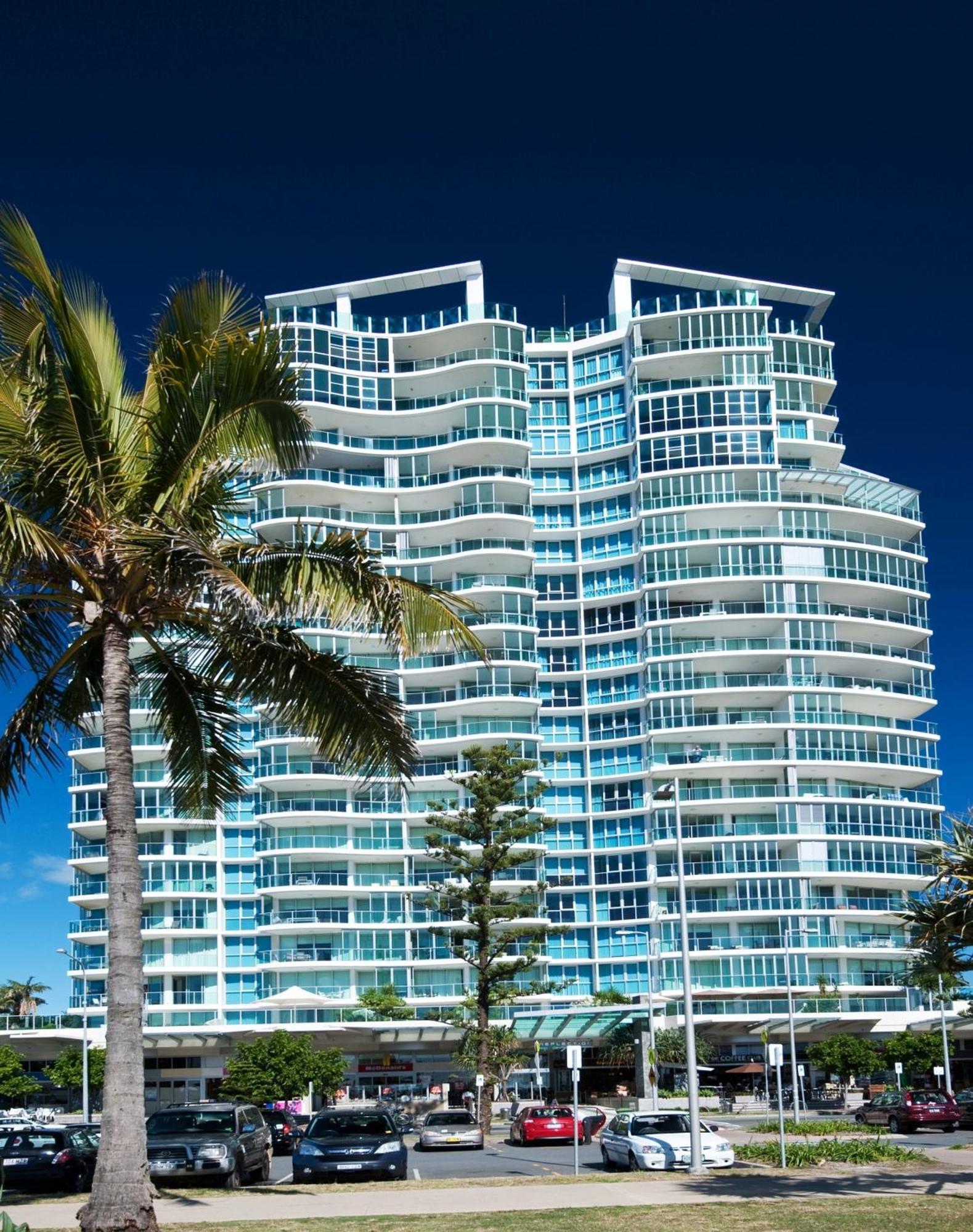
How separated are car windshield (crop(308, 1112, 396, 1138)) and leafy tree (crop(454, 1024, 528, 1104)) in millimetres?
26507

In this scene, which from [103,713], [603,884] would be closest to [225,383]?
[103,713]

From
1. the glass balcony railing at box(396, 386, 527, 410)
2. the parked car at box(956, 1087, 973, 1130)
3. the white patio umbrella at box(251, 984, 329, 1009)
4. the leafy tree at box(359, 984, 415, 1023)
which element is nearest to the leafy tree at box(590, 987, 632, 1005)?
the leafy tree at box(359, 984, 415, 1023)

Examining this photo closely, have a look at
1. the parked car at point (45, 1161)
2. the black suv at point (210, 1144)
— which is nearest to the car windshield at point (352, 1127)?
the black suv at point (210, 1144)

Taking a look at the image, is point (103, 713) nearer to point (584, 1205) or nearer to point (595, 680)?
point (584, 1205)

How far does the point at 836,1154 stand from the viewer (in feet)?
103

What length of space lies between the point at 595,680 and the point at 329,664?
75.2 metres

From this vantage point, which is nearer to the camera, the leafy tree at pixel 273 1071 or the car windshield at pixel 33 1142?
the car windshield at pixel 33 1142

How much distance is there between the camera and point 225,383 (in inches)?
699

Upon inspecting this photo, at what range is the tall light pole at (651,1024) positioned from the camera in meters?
64.6

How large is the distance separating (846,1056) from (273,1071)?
2814 cm

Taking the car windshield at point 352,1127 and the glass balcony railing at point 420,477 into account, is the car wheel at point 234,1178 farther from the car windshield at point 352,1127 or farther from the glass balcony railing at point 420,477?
the glass balcony railing at point 420,477

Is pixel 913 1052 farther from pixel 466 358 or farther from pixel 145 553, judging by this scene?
pixel 145 553

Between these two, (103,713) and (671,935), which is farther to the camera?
(671,935)

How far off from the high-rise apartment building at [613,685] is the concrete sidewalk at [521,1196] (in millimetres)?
53070
